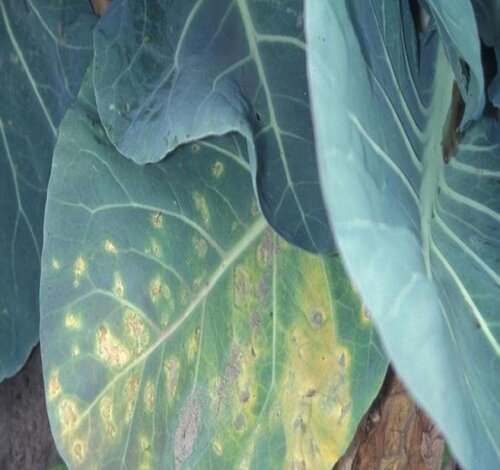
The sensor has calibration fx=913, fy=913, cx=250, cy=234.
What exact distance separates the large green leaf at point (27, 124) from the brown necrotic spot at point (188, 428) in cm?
29

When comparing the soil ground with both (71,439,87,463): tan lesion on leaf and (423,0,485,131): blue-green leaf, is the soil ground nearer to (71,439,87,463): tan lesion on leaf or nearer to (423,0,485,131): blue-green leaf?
(71,439,87,463): tan lesion on leaf

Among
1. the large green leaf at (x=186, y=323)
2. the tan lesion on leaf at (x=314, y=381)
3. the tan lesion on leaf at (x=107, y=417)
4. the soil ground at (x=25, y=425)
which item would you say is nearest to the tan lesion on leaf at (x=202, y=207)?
the large green leaf at (x=186, y=323)

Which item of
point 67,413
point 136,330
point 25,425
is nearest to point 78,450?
point 67,413

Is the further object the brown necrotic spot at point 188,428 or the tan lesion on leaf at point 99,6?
the tan lesion on leaf at point 99,6

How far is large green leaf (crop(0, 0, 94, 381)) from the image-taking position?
1071 mm

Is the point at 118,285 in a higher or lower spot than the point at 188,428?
higher

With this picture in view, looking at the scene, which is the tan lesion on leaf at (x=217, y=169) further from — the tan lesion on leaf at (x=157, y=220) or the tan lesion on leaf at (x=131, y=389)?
the tan lesion on leaf at (x=131, y=389)

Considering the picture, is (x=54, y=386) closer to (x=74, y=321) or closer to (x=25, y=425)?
(x=74, y=321)

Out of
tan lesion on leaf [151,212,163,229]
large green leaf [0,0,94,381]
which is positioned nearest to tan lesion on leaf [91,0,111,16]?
large green leaf [0,0,94,381]

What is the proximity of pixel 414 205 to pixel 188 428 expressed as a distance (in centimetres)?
42

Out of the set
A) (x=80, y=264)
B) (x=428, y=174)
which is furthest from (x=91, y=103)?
(x=428, y=174)

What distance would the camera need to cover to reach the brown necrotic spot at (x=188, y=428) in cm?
93

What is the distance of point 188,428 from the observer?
94 cm

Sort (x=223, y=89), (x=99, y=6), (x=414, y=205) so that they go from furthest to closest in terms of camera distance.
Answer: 1. (x=99, y=6)
2. (x=223, y=89)
3. (x=414, y=205)
